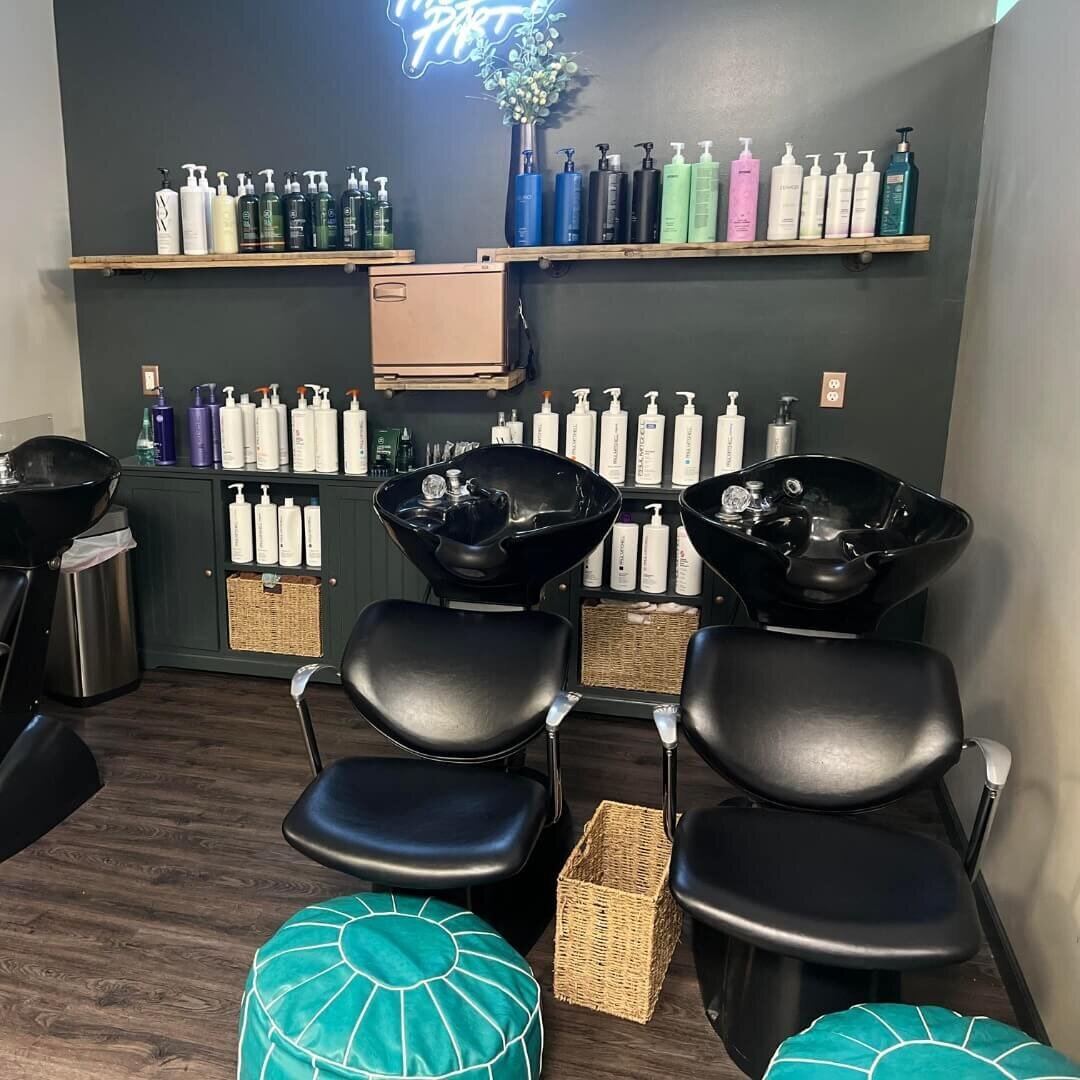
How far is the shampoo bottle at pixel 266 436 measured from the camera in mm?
3338

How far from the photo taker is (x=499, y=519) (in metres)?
2.48

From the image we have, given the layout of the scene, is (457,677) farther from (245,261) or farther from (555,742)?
(245,261)

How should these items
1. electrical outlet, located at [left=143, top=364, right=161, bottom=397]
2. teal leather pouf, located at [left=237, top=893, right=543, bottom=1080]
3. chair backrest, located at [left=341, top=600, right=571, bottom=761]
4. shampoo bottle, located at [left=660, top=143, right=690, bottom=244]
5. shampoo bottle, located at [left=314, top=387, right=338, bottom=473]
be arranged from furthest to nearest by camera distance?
electrical outlet, located at [left=143, top=364, right=161, bottom=397] < shampoo bottle, located at [left=314, top=387, right=338, bottom=473] < shampoo bottle, located at [left=660, top=143, right=690, bottom=244] < chair backrest, located at [left=341, top=600, right=571, bottom=761] < teal leather pouf, located at [left=237, top=893, right=543, bottom=1080]

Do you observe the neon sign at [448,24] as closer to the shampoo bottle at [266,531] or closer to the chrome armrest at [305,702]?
the shampoo bottle at [266,531]

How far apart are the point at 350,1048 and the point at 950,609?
6.93 feet

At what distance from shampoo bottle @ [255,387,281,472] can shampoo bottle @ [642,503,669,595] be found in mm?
1344

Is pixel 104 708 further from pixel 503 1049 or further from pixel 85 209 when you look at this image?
pixel 503 1049

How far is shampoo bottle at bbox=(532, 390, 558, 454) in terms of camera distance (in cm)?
318

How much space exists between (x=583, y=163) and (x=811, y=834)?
2.29m

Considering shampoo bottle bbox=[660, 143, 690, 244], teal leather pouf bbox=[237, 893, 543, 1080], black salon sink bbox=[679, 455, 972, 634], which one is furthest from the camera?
shampoo bottle bbox=[660, 143, 690, 244]

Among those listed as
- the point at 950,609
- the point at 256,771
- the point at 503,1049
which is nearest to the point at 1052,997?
the point at 503,1049

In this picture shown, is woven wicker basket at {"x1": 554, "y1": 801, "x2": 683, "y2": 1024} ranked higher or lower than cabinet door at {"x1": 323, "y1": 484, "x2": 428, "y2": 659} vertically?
lower

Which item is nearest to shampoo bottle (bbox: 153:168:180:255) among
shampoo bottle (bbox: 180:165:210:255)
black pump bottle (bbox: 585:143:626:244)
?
shampoo bottle (bbox: 180:165:210:255)

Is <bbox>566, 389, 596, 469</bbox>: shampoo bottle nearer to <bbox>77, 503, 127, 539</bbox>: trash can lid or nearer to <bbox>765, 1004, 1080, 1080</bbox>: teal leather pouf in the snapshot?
<bbox>77, 503, 127, 539</bbox>: trash can lid
